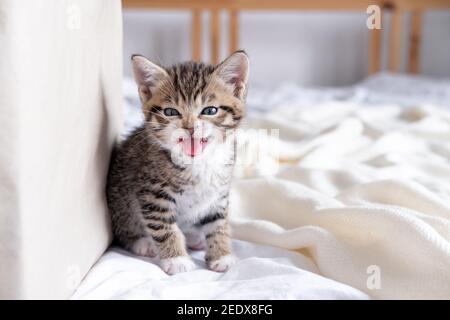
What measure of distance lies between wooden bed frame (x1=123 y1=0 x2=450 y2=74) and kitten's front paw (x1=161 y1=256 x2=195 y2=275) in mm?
2706

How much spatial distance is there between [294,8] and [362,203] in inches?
98.9

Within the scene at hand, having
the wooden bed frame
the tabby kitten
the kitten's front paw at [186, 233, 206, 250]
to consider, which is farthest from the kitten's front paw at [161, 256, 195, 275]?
the wooden bed frame

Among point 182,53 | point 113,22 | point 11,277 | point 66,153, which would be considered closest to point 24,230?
point 11,277

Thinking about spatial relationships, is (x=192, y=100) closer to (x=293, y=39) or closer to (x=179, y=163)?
(x=179, y=163)

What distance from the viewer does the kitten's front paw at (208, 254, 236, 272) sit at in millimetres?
1035

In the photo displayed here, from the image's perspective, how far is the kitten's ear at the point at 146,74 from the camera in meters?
1.09

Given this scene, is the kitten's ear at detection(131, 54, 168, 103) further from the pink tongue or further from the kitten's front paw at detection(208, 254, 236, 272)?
the kitten's front paw at detection(208, 254, 236, 272)

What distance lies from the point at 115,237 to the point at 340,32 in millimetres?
3062

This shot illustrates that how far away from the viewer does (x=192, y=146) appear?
104cm

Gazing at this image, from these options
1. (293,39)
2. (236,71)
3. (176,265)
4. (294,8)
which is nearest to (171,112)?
(236,71)

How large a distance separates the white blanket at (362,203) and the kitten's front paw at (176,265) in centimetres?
17

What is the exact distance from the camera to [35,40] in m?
0.73

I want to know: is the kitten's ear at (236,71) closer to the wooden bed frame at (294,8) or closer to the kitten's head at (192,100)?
the kitten's head at (192,100)

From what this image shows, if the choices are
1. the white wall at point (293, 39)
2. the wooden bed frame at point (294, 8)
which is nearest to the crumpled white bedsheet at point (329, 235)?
the wooden bed frame at point (294, 8)
